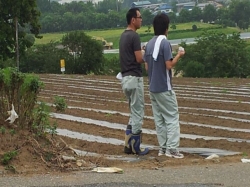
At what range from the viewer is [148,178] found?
6230 millimetres

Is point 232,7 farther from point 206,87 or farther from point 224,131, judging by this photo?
point 224,131

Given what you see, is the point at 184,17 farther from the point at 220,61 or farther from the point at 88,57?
the point at 220,61

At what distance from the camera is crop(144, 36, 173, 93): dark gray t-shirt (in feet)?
24.2

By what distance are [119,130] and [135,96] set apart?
292 centimetres

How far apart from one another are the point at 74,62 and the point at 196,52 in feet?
30.1

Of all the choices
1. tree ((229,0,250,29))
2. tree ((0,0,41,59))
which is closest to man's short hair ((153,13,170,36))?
tree ((0,0,41,59))

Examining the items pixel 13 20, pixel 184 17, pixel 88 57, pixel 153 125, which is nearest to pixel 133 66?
pixel 153 125

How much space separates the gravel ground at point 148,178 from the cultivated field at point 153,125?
51cm

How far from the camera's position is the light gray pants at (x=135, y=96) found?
766cm

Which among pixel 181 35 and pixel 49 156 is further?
pixel 181 35

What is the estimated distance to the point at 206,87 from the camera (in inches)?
838

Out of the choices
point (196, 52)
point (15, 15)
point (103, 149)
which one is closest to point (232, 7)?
point (196, 52)

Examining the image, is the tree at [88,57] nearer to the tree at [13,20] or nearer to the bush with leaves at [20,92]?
the tree at [13,20]

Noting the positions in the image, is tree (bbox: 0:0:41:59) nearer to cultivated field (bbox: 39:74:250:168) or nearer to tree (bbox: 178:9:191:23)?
cultivated field (bbox: 39:74:250:168)
